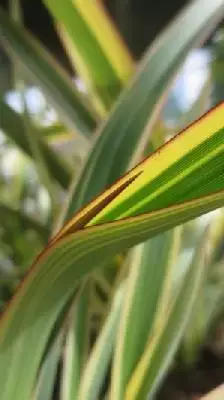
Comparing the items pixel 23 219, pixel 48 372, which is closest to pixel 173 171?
pixel 48 372

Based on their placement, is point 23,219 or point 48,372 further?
point 23,219

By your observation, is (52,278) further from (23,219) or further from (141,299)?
(23,219)

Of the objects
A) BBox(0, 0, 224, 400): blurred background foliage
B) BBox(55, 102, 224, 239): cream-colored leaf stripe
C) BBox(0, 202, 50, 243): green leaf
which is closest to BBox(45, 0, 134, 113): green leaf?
BBox(0, 0, 224, 400): blurred background foliage

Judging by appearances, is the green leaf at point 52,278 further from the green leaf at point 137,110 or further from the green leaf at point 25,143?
the green leaf at point 25,143

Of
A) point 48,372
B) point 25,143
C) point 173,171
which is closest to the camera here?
point 173,171

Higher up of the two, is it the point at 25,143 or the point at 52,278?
the point at 25,143

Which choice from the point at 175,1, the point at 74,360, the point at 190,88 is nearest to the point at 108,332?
the point at 74,360

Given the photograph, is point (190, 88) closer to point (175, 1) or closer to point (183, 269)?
point (175, 1)
